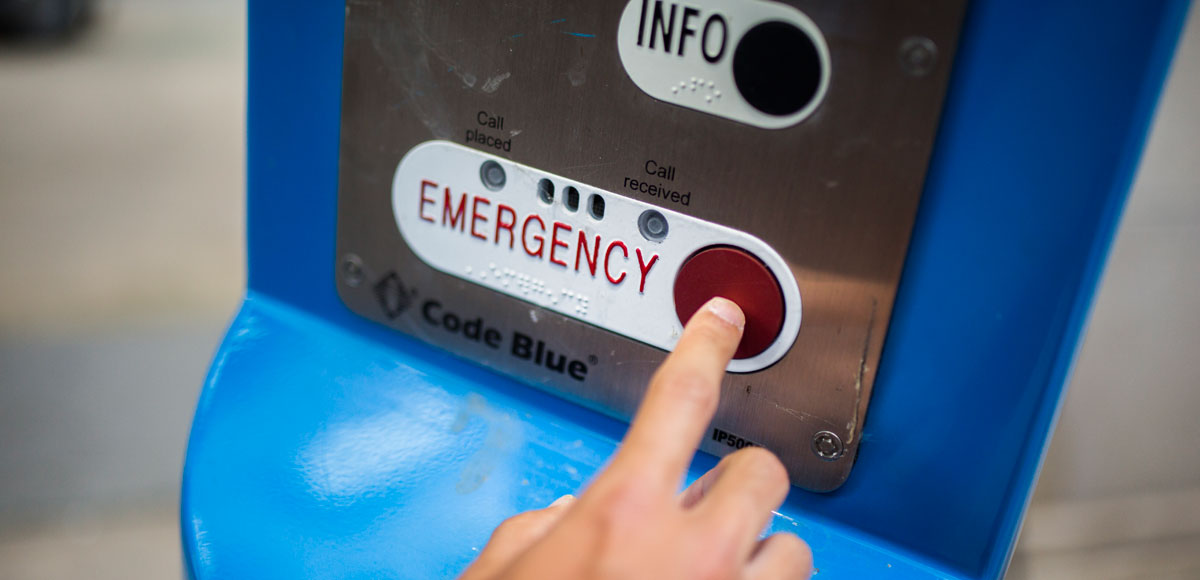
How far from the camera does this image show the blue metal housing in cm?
42

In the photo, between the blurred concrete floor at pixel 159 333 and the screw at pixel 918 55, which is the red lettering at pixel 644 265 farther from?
the blurred concrete floor at pixel 159 333

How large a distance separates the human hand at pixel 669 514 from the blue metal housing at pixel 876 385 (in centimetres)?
10

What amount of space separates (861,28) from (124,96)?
12.8ft

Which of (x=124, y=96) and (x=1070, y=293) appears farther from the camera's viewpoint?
(x=124, y=96)

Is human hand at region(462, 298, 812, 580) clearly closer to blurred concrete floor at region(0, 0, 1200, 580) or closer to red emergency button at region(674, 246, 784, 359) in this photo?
red emergency button at region(674, 246, 784, 359)

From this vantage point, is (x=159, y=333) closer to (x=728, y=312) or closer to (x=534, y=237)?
(x=534, y=237)

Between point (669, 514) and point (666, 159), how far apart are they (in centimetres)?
20

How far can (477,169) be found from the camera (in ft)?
1.89

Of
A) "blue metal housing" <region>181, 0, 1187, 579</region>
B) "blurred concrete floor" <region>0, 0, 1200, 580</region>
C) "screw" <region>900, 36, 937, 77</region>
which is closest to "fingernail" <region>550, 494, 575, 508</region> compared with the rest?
"blue metal housing" <region>181, 0, 1187, 579</region>

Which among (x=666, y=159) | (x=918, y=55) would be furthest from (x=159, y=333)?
(x=918, y=55)

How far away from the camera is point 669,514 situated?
387 millimetres

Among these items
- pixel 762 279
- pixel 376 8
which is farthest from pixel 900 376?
pixel 376 8

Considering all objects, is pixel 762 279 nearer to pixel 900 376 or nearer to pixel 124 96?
pixel 900 376

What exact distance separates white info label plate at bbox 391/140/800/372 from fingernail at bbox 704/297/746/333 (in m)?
0.02
